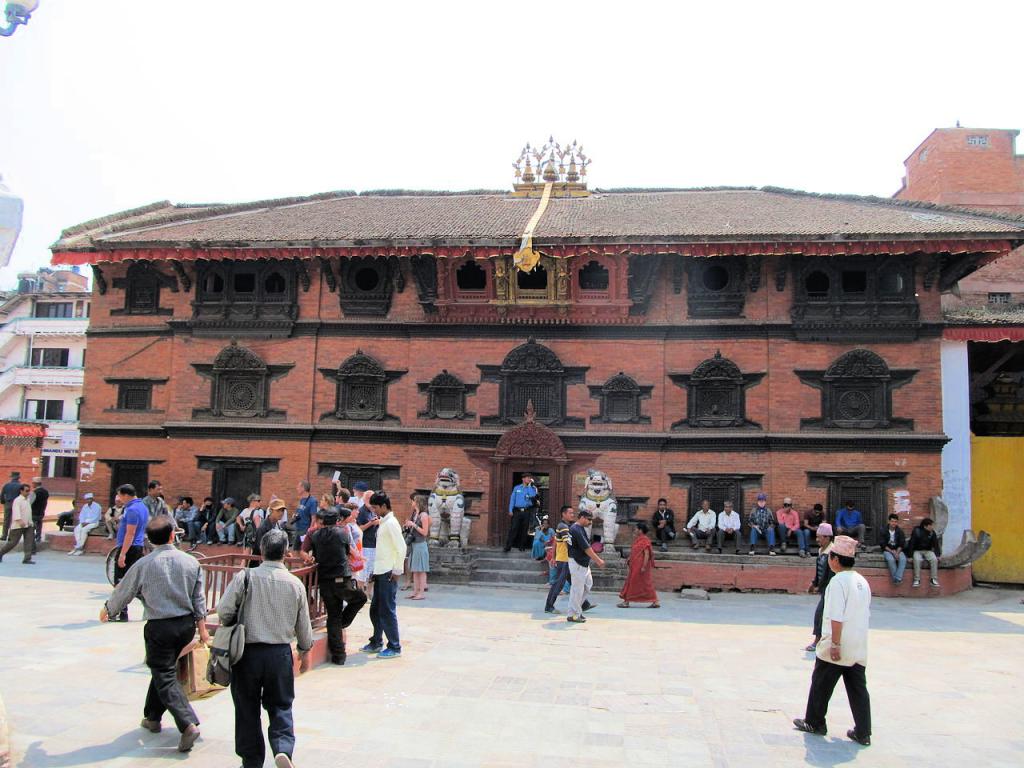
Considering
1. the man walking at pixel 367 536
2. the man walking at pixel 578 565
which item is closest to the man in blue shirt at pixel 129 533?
the man walking at pixel 367 536

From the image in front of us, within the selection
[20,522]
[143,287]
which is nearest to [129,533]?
[20,522]

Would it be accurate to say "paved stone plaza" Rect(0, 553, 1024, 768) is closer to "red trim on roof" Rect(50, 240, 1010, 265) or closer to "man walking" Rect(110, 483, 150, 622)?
"man walking" Rect(110, 483, 150, 622)

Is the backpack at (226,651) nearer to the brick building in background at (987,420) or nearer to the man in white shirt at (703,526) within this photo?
the man in white shirt at (703,526)

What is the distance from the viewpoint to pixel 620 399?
17.3m

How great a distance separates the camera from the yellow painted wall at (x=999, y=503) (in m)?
17.1

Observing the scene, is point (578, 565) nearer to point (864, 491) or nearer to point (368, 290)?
point (864, 491)

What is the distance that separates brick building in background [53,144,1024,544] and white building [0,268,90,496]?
25653 mm

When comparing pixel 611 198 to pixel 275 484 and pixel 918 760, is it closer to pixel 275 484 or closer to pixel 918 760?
pixel 275 484

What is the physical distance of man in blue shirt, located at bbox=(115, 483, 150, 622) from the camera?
404 inches

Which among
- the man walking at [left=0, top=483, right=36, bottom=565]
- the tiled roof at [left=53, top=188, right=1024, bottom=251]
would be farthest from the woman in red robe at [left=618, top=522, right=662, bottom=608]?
the man walking at [left=0, top=483, right=36, bottom=565]

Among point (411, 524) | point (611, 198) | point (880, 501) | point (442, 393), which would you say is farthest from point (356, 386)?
point (880, 501)

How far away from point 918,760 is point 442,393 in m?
12.8

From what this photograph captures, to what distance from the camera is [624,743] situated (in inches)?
256

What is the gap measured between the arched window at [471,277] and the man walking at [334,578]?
399 inches
